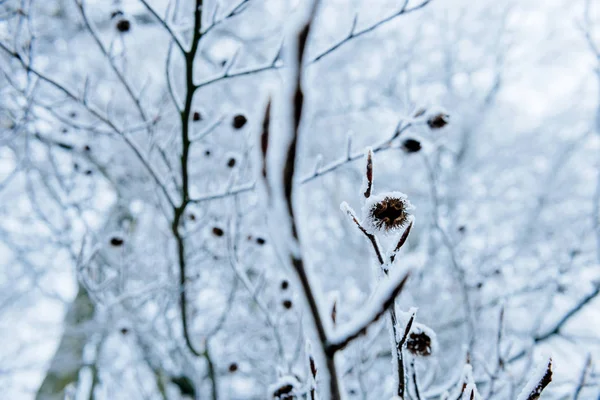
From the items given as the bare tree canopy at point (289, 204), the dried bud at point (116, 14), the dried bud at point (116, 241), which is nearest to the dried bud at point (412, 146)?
the bare tree canopy at point (289, 204)

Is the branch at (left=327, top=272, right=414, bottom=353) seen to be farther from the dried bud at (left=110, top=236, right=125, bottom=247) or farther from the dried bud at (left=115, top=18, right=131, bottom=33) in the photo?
the dried bud at (left=110, top=236, right=125, bottom=247)

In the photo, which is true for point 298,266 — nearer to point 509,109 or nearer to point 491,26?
point 491,26

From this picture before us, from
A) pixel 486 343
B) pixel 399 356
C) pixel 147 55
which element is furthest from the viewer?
pixel 147 55

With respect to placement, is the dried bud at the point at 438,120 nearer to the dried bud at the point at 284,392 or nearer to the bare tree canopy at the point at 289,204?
the bare tree canopy at the point at 289,204

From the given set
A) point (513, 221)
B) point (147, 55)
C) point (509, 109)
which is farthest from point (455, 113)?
point (147, 55)

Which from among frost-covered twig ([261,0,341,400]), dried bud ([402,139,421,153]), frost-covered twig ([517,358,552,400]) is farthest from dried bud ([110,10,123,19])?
frost-covered twig ([517,358,552,400])

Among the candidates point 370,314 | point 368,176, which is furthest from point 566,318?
point 370,314
